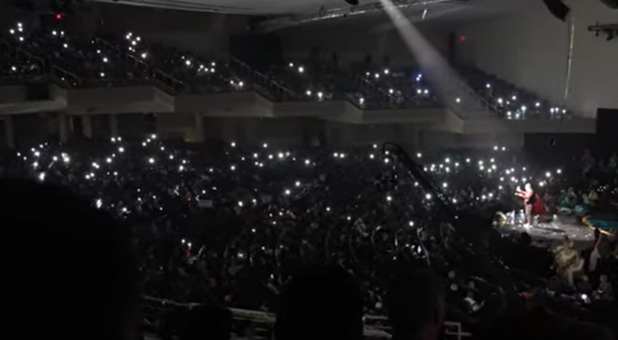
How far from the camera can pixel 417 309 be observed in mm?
1576

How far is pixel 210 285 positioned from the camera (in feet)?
23.3

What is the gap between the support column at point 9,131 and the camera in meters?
18.5

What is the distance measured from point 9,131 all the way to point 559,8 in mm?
14560

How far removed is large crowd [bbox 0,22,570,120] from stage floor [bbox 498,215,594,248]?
5878 mm

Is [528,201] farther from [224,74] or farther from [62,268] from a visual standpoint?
[62,268]

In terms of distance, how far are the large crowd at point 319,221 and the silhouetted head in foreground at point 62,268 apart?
3.87m

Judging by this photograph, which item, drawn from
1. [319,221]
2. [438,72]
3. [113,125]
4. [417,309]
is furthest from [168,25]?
[417,309]

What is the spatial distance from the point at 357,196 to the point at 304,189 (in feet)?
4.72

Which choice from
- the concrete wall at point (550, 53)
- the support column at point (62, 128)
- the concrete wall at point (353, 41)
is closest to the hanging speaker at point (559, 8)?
the concrete wall at point (550, 53)

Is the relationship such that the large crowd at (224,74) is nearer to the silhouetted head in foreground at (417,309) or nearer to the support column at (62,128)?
the support column at (62,128)

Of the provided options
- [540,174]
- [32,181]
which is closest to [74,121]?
[540,174]

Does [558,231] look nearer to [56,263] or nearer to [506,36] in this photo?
[506,36]

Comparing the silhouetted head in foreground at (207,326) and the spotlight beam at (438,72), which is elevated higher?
the spotlight beam at (438,72)

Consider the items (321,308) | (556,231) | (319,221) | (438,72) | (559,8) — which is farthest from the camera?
(438,72)
